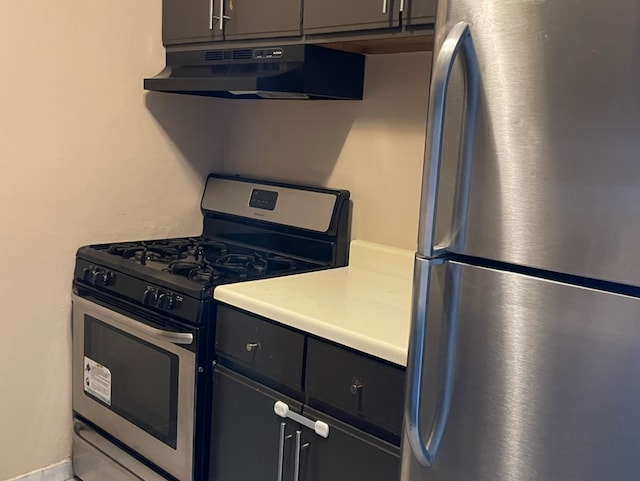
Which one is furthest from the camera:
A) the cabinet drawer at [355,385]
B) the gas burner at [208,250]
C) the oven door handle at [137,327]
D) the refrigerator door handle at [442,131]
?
the gas burner at [208,250]

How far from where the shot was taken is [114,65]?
2328mm

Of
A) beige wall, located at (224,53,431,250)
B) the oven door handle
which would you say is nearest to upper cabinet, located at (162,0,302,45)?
beige wall, located at (224,53,431,250)

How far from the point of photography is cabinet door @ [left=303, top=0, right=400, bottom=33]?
5.71 feet

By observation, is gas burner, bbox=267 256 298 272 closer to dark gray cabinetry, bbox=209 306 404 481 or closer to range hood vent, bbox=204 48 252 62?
dark gray cabinetry, bbox=209 306 404 481

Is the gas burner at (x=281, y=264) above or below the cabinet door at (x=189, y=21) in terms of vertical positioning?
below

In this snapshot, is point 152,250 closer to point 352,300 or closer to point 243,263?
point 243,263

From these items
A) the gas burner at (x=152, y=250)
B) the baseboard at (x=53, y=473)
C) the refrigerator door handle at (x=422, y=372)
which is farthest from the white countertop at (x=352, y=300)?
the baseboard at (x=53, y=473)

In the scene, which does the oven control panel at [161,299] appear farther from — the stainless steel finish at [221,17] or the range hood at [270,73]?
the stainless steel finish at [221,17]

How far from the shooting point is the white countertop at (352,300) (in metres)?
1.50

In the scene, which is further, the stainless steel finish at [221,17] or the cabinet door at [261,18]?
the stainless steel finish at [221,17]

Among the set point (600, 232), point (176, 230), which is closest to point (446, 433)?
point (600, 232)

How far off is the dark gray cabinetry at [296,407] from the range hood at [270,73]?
0.71 meters

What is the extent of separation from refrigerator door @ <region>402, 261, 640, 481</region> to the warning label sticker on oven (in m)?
1.33

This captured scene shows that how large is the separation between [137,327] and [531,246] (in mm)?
1374
